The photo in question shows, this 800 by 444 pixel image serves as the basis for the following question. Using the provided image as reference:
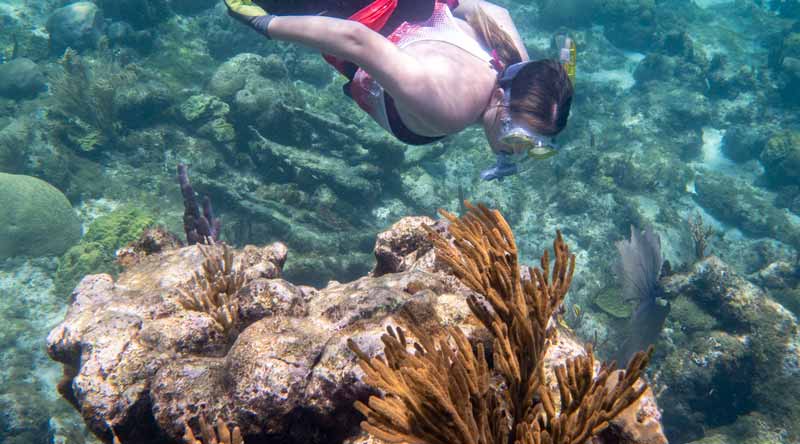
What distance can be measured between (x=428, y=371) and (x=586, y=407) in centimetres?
54

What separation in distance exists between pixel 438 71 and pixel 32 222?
8.60 metres

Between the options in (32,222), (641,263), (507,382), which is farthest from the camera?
(32,222)

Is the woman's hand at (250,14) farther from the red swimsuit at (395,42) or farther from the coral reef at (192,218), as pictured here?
the coral reef at (192,218)

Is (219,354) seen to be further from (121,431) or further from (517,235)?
(517,235)

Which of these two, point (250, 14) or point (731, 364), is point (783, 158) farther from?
point (250, 14)

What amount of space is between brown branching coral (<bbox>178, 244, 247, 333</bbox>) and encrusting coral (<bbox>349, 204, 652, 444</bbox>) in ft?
5.83

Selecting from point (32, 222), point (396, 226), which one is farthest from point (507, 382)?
point (32, 222)

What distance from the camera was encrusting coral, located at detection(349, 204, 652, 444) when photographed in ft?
4.42

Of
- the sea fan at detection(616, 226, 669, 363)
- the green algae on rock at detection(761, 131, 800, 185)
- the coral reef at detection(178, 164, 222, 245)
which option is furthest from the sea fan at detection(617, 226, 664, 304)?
the green algae on rock at detection(761, 131, 800, 185)

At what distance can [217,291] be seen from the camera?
10.5 ft

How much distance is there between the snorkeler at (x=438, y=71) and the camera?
2193 millimetres

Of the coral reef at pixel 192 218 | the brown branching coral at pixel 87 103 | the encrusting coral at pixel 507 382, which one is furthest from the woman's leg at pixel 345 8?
the brown branching coral at pixel 87 103

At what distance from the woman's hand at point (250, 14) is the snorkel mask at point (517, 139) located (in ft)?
4.68

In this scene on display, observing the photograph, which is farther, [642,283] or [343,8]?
[642,283]
